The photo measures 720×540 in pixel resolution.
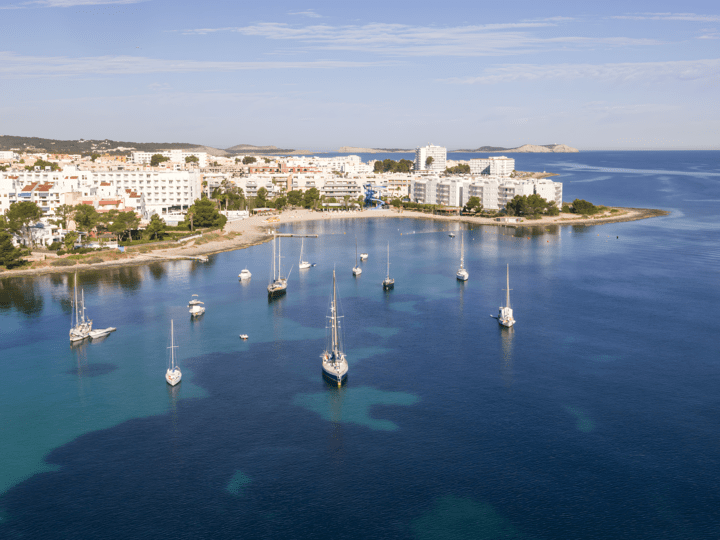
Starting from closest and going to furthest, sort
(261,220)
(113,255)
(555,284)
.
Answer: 1. (555,284)
2. (113,255)
3. (261,220)

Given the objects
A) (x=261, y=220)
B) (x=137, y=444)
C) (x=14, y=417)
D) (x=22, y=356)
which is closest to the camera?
(x=137, y=444)

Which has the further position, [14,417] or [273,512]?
[14,417]

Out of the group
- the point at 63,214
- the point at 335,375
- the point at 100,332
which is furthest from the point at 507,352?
the point at 63,214

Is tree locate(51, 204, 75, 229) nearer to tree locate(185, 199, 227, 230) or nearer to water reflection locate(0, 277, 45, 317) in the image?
tree locate(185, 199, 227, 230)

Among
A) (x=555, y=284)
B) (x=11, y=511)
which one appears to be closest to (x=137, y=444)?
(x=11, y=511)

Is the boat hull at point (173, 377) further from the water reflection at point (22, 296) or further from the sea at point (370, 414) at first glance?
the water reflection at point (22, 296)

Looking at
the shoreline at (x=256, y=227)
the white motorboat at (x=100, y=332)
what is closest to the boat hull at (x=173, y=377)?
the white motorboat at (x=100, y=332)

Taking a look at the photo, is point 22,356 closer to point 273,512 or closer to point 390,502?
point 273,512
